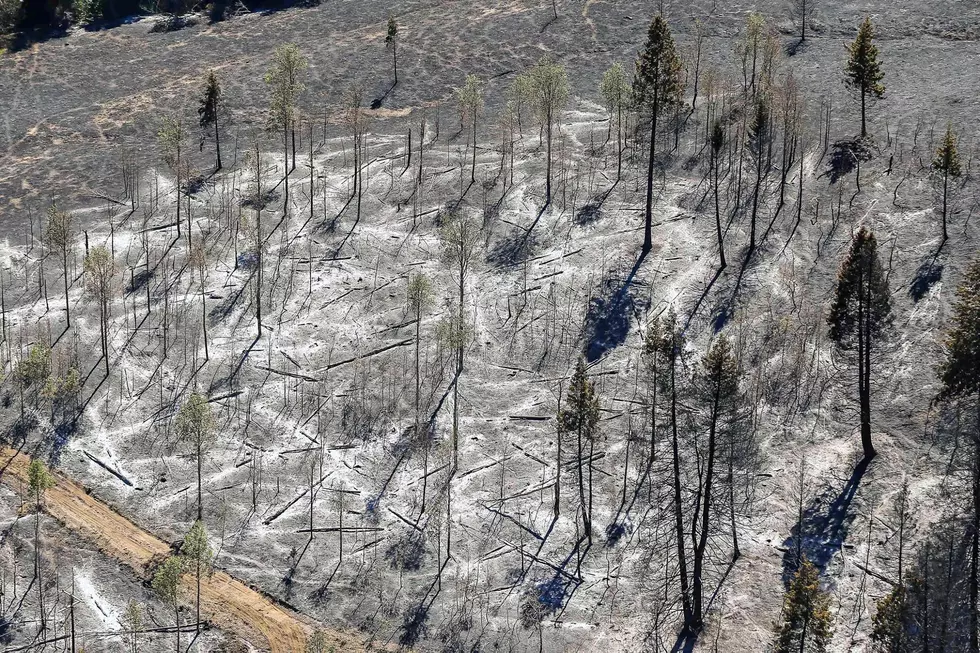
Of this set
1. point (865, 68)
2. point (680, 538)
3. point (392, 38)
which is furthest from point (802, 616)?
point (392, 38)

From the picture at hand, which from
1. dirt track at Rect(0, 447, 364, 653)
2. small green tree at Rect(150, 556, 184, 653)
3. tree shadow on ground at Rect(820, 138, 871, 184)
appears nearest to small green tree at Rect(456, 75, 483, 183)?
tree shadow on ground at Rect(820, 138, 871, 184)

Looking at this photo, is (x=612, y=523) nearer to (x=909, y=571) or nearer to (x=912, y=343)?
(x=909, y=571)

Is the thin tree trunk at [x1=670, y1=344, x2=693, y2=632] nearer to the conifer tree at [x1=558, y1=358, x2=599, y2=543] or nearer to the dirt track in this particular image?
the conifer tree at [x1=558, y1=358, x2=599, y2=543]

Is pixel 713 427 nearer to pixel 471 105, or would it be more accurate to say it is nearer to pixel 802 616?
pixel 802 616

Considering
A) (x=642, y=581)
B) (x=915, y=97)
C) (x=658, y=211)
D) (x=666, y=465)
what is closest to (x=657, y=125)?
(x=658, y=211)

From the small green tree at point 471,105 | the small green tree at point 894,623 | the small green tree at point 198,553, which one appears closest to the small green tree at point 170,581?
the small green tree at point 198,553

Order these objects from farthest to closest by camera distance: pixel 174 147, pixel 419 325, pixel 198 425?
pixel 174 147
pixel 419 325
pixel 198 425
